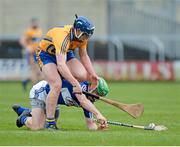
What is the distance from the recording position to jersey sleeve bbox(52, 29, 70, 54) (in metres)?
12.6

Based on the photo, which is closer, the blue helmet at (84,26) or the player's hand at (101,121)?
the player's hand at (101,121)

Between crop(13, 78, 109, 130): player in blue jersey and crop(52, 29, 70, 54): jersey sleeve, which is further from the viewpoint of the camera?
crop(13, 78, 109, 130): player in blue jersey

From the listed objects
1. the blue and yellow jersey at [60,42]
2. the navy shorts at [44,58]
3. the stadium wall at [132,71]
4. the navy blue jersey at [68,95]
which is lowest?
the stadium wall at [132,71]

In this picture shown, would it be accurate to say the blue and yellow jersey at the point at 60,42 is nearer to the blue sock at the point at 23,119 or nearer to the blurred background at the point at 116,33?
the blue sock at the point at 23,119

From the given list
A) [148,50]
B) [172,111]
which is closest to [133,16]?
[148,50]

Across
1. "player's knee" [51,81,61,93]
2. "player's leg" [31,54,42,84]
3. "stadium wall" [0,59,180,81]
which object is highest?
"player's knee" [51,81,61,93]

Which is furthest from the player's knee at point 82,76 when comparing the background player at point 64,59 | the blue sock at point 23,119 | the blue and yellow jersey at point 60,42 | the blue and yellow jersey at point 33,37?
the blue and yellow jersey at point 33,37

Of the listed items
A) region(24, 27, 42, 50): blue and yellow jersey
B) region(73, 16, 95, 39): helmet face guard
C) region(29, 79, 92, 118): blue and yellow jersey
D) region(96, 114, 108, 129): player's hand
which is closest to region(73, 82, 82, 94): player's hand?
region(29, 79, 92, 118): blue and yellow jersey

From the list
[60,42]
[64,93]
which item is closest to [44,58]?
[60,42]

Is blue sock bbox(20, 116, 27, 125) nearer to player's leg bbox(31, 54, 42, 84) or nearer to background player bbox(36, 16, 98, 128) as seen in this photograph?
background player bbox(36, 16, 98, 128)

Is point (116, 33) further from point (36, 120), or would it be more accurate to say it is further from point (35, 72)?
point (36, 120)

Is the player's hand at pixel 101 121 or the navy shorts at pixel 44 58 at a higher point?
the navy shorts at pixel 44 58

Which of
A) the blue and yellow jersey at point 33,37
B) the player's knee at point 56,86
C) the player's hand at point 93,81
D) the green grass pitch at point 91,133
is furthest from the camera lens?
the blue and yellow jersey at point 33,37

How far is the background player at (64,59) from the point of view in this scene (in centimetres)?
1259
